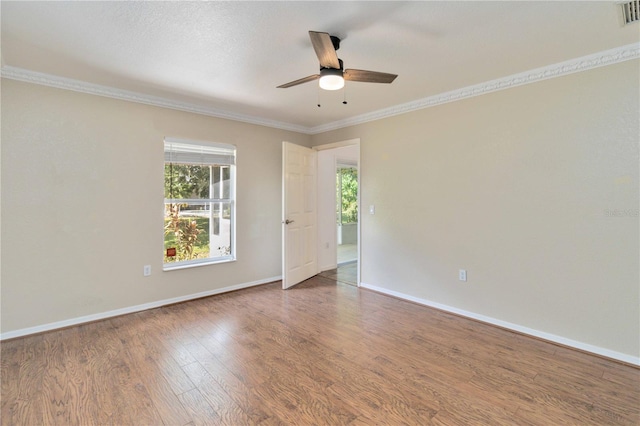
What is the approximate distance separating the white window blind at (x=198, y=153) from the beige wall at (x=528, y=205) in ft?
7.22

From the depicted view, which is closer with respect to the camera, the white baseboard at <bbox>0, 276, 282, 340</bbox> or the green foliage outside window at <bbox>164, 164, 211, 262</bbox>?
the white baseboard at <bbox>0, 276, 282, 340</bbox>

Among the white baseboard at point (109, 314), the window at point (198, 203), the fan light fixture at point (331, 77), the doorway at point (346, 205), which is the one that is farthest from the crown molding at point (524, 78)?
the doorway at point (346, 205)

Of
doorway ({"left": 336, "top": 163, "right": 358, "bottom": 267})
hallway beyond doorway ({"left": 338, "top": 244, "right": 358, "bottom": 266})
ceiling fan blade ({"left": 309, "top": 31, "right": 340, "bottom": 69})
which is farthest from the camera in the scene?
doorway ({"left": 336, "top": 163, "right": 358, "bottom": 267})

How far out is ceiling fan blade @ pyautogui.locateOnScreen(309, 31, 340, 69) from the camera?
1.79 metres

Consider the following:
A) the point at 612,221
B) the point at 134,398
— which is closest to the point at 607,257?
the point at 612,221

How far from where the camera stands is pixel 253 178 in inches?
177

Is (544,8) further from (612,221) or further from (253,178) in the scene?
(253,178)

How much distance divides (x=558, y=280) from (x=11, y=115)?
5284 mm

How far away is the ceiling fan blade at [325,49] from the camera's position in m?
1.79

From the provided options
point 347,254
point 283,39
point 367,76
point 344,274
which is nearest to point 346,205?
point 347,254

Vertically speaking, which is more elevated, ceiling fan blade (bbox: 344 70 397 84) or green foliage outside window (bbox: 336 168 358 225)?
ceiling fan blade (bbox: 344 70 397 84)

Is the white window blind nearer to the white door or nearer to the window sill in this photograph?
the white door

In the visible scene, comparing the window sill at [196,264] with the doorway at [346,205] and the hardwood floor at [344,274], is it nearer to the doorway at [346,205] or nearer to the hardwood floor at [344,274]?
the hardwood floor at [344,274]

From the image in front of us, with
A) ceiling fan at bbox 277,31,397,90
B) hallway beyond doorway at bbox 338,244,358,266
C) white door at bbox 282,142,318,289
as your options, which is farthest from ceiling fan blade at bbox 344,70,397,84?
hallway beyond doorway at bbox 338,244,358,266
